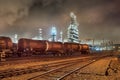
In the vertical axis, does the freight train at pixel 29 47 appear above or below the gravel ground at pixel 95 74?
above

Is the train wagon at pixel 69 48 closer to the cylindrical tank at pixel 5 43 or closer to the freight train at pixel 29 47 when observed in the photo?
the freight train at pixel 29 47

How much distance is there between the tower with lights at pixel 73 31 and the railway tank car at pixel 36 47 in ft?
355

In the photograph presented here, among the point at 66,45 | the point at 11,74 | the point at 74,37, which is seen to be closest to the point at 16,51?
the point at 66,45

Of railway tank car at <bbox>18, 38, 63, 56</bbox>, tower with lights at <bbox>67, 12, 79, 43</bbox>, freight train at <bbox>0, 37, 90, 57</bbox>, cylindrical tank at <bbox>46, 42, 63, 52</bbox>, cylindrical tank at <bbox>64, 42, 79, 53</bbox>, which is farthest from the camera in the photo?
tower with lights at <bbox>67, 12, 79, 43</bbox>

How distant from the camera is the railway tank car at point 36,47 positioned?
122 ft

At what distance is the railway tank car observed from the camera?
37.3m

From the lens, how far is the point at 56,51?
48.2m

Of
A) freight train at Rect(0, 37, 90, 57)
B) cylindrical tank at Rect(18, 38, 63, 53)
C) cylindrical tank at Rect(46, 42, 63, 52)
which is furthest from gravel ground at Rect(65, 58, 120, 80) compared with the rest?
cylindrical tank at Rect(46, 42, 63, 52)

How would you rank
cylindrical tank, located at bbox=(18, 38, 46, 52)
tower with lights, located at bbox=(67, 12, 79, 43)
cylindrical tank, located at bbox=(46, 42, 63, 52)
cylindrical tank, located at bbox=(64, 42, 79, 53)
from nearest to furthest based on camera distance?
1. cylindrical tank, located at bbox=(18, 38, 46, 52)
2. cylindrical tank, located at bbox=(46, 42, 63, 52)
3. cylindrical tank, located at bbox=(64, 42, 79, 53)
4. tower with lights, located at bbox=(67, 12, 79, 43)

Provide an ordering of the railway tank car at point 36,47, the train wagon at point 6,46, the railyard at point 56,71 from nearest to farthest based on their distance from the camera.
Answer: the railyard at point 56,71, the train wagon at point 6,46, the railway tank car at point 36,47

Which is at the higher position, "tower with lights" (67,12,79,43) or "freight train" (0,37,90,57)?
"tower with lights" (67,12,79,43)

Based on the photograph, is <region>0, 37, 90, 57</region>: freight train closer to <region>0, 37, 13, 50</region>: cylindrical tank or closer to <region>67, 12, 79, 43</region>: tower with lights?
<region>0, 37, 13, 50</region>: cylindrical tank

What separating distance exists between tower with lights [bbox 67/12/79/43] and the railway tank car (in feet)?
355

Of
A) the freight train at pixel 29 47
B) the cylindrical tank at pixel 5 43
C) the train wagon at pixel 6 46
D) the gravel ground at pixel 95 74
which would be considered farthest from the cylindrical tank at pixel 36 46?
the gravel ground at pixel 95 74
